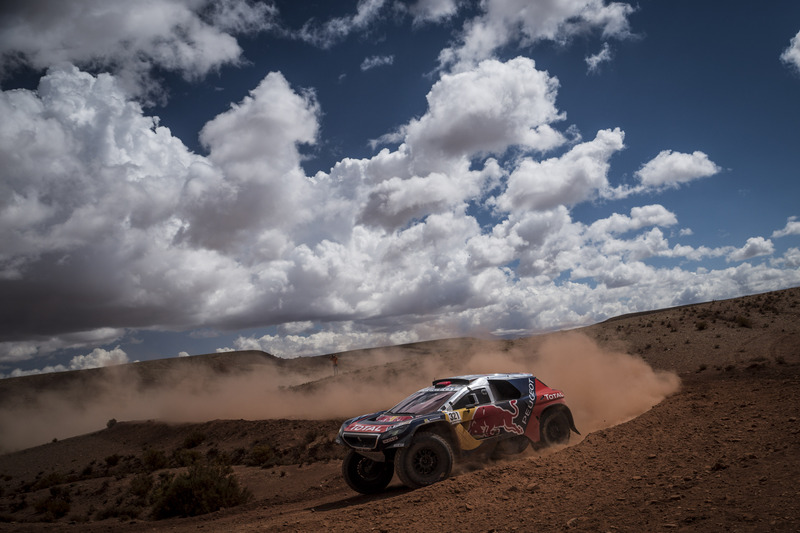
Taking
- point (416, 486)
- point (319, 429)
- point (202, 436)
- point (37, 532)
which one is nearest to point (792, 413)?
point (416, 486)

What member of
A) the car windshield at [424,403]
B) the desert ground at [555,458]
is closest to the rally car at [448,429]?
the car windshield at [424,403]

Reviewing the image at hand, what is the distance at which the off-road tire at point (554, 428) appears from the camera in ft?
33.8

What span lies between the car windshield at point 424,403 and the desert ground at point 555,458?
1329 mm

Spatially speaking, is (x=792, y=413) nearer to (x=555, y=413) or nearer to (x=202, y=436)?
(x=555, y=413)

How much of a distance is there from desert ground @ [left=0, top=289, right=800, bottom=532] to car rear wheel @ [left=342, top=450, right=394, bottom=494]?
0.95 ft

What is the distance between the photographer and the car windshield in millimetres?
9281

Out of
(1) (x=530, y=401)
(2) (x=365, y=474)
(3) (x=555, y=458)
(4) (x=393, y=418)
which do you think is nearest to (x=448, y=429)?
(4) (x=393, y=418)

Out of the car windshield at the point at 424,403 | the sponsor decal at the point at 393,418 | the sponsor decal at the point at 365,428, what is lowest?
the sponsor decal at the point at 365,428

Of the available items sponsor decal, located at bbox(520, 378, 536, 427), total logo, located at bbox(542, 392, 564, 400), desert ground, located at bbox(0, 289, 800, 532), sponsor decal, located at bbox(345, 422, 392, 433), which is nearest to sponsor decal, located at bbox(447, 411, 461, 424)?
desert ground, located at bbox(0, 289, 800, 532)

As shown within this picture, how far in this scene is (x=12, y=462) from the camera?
3142 cm

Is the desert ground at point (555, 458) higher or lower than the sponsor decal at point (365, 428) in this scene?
lower

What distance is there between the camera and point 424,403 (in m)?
9.62

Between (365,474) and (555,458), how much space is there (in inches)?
142

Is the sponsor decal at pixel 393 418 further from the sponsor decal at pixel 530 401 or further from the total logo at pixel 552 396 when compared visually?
the total logo at pixel 552 396
